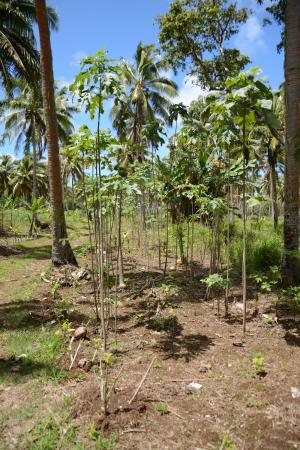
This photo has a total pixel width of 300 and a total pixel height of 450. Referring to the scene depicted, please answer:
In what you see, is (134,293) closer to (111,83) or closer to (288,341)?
(288,341)

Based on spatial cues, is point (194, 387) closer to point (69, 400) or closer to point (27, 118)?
point (69, 400)

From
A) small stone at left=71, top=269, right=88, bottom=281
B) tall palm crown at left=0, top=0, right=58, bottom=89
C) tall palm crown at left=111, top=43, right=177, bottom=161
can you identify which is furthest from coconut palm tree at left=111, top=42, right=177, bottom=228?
small stone at left=71, top=269, right=88, bottom=281

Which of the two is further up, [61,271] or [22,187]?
[22,187]

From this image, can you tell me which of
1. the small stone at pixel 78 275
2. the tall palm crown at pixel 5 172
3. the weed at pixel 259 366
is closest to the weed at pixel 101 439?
the weed at pixel 259 366

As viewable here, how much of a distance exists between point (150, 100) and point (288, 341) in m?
Answer: 18.3

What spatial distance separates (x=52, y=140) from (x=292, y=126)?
18.5 ft

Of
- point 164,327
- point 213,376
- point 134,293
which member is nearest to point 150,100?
point 134,293

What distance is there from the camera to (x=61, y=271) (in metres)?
9.02

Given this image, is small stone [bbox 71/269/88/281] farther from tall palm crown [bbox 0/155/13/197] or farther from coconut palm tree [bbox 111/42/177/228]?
tall palm crown [bbox 0/155/13/197]

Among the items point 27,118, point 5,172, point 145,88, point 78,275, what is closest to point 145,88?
point 145,88

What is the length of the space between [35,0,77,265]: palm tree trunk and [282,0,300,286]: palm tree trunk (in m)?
5.19

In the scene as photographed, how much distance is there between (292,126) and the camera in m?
6.32

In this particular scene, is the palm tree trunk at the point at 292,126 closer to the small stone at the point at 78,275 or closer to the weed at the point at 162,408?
the weed at the point at 162,408

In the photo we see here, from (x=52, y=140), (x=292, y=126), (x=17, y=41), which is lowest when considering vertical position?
(x=292, y=126)
